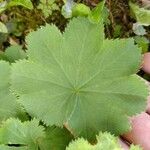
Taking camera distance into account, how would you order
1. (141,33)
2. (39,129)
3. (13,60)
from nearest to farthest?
(39,129)
(13,60)
(141,33)

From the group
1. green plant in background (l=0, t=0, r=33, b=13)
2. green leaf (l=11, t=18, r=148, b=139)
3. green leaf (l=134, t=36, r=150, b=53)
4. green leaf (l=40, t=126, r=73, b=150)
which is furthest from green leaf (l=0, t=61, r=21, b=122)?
green leaf (l=134, t=36, r=150, b=53)

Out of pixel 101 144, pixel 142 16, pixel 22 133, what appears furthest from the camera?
pixel 142 16

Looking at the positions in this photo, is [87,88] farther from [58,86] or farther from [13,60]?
[13,60]

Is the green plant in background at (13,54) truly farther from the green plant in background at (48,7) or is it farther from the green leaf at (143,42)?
the green leaf at (143,42)

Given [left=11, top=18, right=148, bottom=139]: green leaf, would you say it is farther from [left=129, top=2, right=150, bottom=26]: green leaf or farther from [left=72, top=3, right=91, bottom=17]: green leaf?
[left=129, top=2, right=150, bottom=26]: green leaf

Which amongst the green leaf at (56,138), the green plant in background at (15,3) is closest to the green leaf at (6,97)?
the green leaf at (56,138)

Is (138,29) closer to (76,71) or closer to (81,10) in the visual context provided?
(81,10)

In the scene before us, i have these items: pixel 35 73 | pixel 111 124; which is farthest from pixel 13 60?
pixel 111 124

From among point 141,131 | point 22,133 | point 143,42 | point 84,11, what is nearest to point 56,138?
point 22,133
